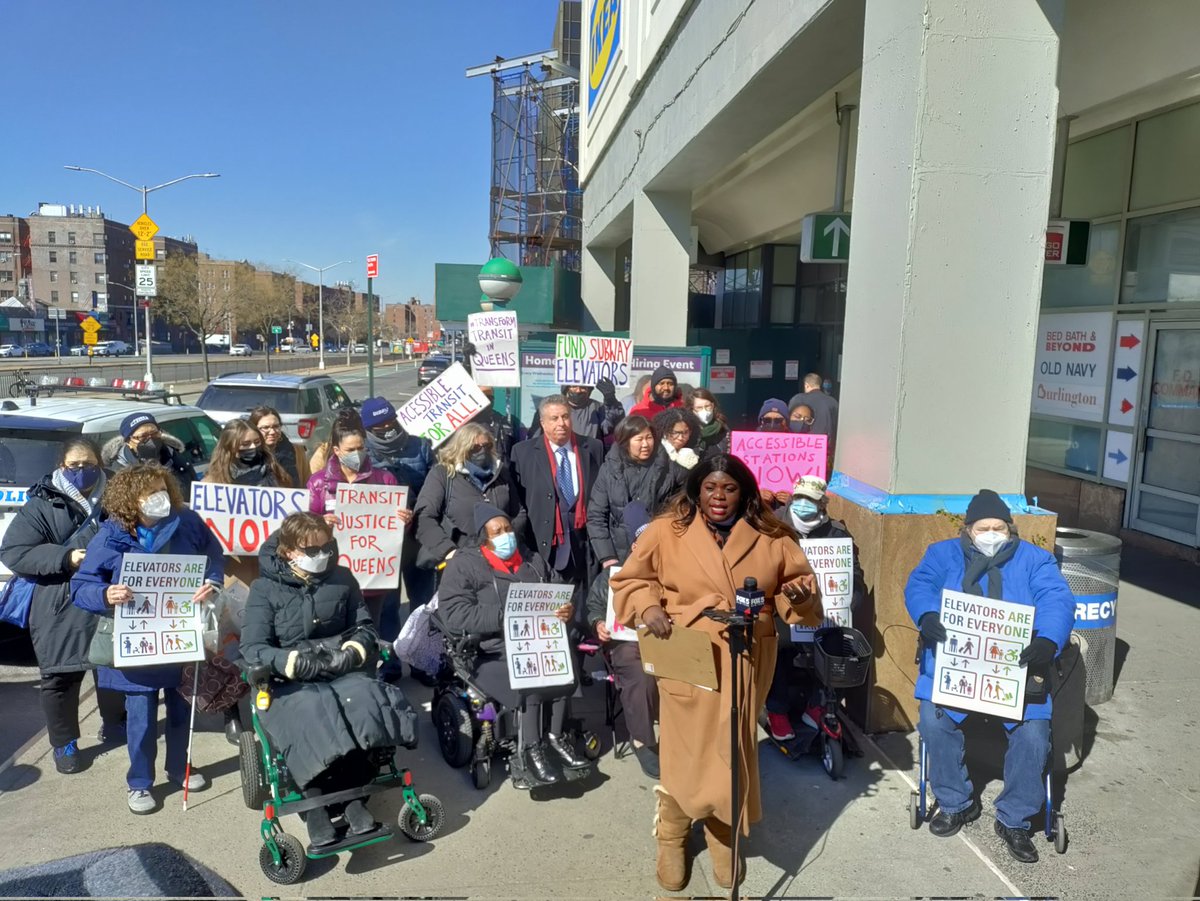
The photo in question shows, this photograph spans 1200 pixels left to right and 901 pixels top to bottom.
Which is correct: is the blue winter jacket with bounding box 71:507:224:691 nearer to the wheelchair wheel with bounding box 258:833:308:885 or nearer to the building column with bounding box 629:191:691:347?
the wheelchair wheel with bounding box 258:833:308:885

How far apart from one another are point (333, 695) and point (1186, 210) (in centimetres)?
987

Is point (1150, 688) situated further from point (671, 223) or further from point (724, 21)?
point (671, 223)

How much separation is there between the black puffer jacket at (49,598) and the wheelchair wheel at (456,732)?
1.93m

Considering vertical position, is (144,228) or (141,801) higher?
(144,228)

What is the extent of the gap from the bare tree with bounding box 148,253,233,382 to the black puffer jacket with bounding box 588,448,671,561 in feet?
131

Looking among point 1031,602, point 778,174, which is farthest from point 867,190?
point 778,174

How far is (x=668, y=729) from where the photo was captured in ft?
12.1

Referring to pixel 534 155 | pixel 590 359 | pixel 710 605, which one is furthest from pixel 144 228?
pixel 710 605

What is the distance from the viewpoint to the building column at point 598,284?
2191 centimetres

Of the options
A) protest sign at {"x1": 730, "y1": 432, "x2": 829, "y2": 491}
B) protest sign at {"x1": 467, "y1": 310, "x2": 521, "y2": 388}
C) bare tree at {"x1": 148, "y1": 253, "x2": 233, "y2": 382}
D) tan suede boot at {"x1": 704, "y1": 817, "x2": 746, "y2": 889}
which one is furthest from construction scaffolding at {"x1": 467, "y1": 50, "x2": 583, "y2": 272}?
tan suede boot at {"x1": 704, "y1": 817, "x2": 746, "y2": 889}

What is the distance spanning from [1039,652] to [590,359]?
591cm

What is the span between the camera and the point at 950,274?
5301mm

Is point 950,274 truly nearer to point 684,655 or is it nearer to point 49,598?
point 684,655

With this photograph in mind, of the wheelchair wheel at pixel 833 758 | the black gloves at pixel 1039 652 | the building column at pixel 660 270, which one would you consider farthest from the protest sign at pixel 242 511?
the building column at pixel 660 270
